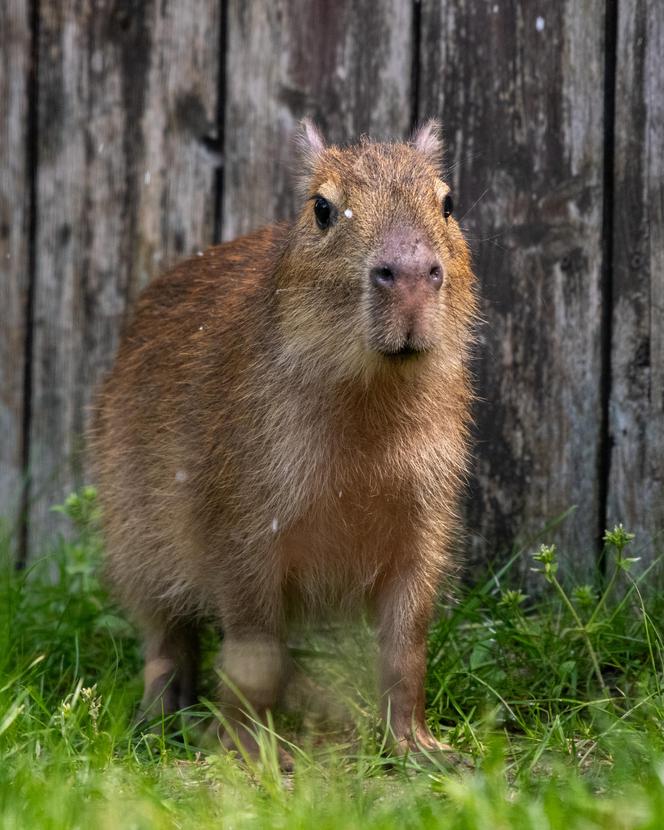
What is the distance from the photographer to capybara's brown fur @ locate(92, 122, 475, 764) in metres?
3.55

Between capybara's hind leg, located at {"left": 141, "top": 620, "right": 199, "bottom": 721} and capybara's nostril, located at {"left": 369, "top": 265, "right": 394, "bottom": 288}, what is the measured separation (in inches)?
63.5

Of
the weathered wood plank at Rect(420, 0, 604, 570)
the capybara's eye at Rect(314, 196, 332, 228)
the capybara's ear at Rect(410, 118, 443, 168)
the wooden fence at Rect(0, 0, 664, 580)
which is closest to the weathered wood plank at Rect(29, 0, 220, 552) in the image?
the wooden fence at Rect(0, 0, 664, 580)

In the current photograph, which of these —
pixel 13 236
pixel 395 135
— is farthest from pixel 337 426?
pixel 13 236

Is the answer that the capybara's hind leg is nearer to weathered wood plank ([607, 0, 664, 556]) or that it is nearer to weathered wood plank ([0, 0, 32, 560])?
weathered wood plank ([0, 0, 32, 560])

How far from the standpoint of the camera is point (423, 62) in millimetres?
4797

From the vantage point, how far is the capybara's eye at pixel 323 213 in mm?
3703

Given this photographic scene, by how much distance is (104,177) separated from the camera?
17.1ft

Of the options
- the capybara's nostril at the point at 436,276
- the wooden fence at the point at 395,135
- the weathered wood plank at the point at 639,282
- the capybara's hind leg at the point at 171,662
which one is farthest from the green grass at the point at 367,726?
the capybara's nostril at the point at 436,276

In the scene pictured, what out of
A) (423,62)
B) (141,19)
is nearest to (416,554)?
(423,62)

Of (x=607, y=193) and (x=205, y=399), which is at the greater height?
(x=607, y=193)

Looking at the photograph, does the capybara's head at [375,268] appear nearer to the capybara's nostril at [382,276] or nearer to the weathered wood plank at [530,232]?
the capybara's nostril at [382,276]

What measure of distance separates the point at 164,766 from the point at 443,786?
795 mm

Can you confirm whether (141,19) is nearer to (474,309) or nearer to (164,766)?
(474,309)

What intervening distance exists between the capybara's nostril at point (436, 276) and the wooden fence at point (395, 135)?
4.21ft
